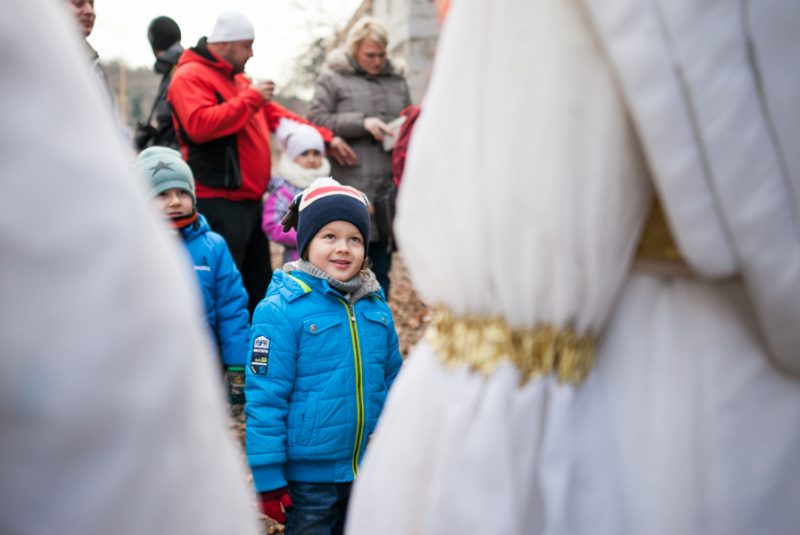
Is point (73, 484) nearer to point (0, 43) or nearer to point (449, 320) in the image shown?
point (0, 43)

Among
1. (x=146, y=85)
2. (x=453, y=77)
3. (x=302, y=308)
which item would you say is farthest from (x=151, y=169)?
(x=146, y=85)

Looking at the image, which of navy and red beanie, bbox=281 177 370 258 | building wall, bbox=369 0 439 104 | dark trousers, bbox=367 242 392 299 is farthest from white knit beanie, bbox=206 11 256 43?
building wall, bbox=369 0 439 104

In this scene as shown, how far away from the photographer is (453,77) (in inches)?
37.9

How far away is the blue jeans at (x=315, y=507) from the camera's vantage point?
2137 millimetres

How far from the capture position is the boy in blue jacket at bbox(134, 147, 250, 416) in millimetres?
3115

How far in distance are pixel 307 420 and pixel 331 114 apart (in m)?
2.97

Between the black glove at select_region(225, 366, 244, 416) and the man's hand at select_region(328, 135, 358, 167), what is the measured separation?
1.85 meters

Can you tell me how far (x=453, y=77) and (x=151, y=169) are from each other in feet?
8.40

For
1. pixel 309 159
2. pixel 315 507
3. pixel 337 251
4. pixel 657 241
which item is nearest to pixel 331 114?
pixel 309 159

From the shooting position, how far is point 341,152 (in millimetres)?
4457

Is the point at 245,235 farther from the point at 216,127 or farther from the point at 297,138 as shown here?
the point at 297,138

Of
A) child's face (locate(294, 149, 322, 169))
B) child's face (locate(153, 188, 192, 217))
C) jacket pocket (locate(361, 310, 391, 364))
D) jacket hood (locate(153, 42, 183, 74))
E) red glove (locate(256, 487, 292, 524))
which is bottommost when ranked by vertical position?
red glove (locate(256, 487, 292, 524))

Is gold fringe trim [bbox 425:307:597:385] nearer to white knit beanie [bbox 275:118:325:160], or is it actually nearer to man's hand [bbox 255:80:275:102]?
man's hand [bbox 255:80:275:102]

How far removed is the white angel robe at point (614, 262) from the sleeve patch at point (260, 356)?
1254mm
